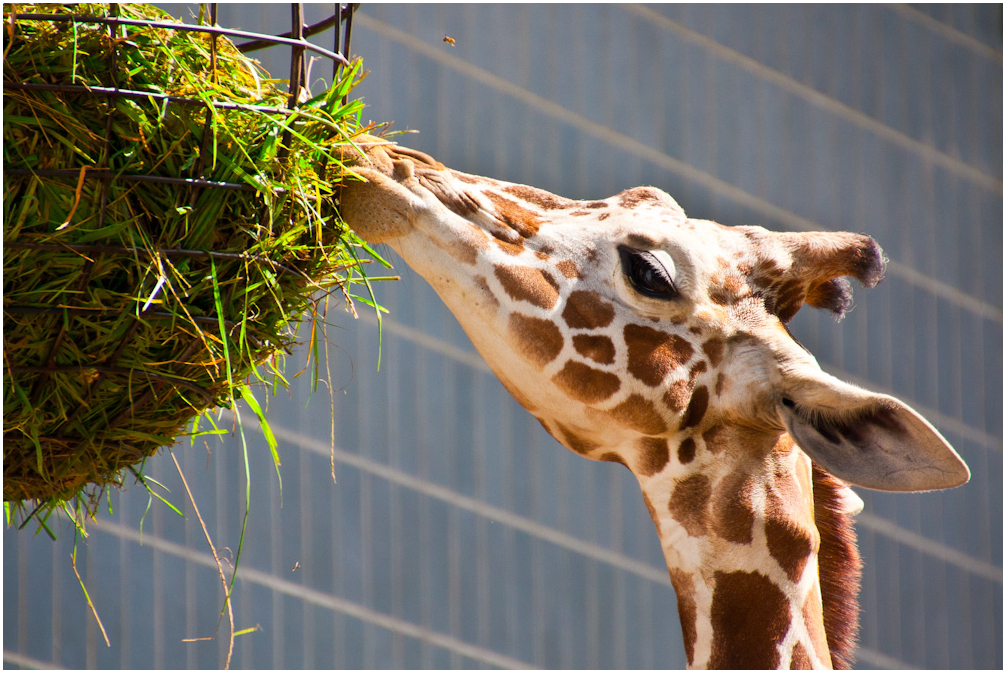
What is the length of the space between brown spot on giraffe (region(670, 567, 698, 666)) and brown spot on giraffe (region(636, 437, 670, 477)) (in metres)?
0.23

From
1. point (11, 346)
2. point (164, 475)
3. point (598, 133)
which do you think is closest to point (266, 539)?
point (164, 475)

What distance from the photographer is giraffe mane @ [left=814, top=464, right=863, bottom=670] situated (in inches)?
109

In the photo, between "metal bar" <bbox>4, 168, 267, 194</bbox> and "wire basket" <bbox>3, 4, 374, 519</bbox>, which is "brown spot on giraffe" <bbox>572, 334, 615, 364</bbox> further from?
"metal bar" <bbox>4, 168, 267, 194</bbox>

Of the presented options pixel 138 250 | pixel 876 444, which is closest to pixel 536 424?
pixel 876 444

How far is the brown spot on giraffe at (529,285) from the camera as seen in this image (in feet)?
8.40

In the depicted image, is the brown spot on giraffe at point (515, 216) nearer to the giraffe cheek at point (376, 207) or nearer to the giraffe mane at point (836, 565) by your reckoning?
the giraffe cheek at point (376, 207)

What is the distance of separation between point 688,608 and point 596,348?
63cm

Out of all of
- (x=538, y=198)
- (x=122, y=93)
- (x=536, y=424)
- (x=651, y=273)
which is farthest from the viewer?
(x=536, y=424)

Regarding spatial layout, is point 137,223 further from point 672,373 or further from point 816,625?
point 816,625

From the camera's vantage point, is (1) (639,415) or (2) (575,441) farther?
(2) (575,441)

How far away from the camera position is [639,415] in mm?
2566

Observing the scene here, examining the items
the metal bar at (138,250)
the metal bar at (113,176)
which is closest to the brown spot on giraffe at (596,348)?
the metal bar at (138,250)

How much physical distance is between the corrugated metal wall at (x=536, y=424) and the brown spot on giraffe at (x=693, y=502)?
15.9 ft

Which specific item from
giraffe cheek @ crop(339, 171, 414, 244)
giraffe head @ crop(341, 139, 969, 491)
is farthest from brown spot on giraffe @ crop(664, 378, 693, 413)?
giraffe cheek @ crop(339, 171, 414, 244)
